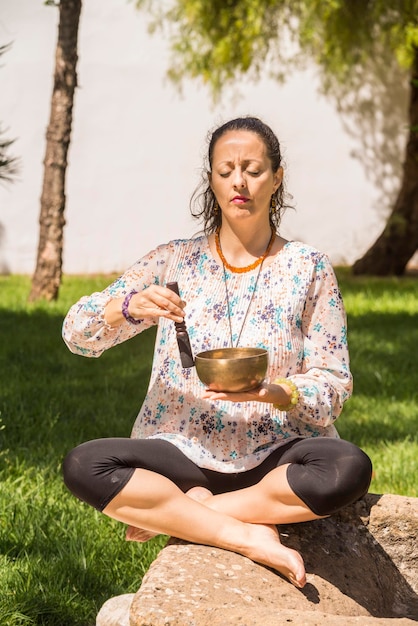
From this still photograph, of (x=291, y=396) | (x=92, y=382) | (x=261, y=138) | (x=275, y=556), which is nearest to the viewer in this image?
(x=275, y=556)

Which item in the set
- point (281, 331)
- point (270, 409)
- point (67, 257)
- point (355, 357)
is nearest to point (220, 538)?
point (270, 409)

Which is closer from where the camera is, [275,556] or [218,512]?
[275,556]

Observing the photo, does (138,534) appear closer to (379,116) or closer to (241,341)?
(241,341)

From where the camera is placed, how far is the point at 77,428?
4586mm

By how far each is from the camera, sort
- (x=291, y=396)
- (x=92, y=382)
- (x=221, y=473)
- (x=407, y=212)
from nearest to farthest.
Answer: (x=291, y=396) → (x=221, y=473) → (x=92, y=382) → (x=407, y=212)

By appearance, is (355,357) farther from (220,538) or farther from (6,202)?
(6,202)

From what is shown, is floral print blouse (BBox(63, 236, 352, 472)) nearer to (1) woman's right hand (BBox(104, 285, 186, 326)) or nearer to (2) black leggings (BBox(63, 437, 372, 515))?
(2) black leggings (BBox(63, 437, 372, 515))

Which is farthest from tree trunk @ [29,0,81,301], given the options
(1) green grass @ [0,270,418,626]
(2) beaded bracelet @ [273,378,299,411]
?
(2) beaded bracelet @ [273,378,299,411]

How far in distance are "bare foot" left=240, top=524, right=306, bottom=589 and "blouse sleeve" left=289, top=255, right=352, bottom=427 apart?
38cm

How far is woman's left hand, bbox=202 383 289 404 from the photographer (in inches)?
94.3

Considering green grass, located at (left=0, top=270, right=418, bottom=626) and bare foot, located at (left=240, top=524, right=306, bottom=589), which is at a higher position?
bare foot, located at (left=240, top=524, right=306, bottom=589)

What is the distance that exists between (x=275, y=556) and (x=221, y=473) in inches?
16.9

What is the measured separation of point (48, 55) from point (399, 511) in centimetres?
885

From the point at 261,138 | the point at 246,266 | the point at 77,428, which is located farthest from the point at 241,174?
the point at 77,428
